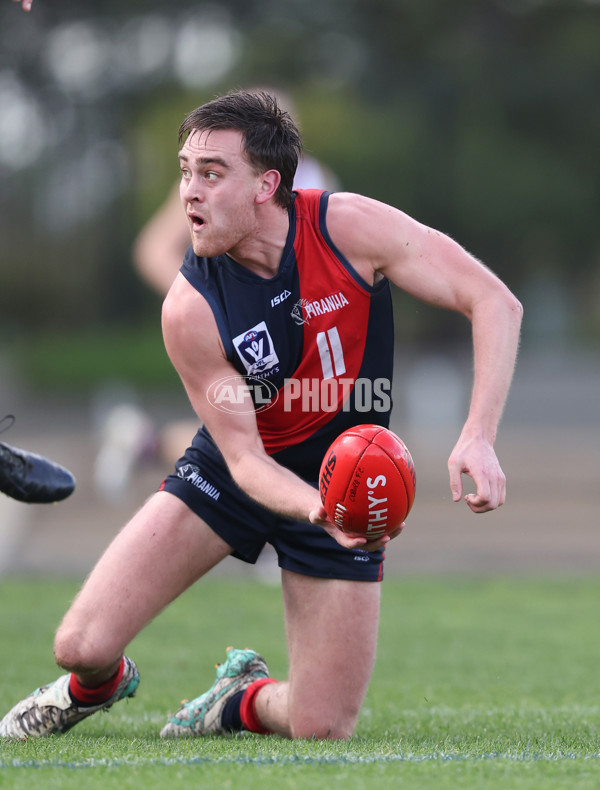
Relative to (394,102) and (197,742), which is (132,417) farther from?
(394,102)

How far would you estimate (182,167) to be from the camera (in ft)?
15.1

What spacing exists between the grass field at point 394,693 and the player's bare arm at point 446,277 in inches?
46.1

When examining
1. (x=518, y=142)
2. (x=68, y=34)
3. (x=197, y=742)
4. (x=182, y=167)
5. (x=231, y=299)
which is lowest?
(x=197, y=742)

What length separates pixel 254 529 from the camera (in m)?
5.04

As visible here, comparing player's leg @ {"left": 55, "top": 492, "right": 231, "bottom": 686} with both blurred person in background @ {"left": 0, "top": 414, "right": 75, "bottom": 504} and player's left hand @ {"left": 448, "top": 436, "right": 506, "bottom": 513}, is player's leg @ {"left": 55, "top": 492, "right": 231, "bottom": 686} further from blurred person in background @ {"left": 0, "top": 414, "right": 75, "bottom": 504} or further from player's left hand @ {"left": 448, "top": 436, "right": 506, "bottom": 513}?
player's left hand @ {"left": 448, "top": 436, "right": 506, "bottom": 513}

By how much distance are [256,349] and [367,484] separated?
94 cm

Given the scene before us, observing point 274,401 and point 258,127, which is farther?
point 274,401

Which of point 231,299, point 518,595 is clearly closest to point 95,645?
point 231,299

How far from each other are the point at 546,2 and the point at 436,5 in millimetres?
3850

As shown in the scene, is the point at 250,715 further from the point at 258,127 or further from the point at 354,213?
the point at 258,127

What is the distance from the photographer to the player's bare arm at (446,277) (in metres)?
4.46

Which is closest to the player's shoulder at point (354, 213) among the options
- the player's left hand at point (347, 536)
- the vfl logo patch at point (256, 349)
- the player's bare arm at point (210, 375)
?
the vfl logo patch at point (256, 349)

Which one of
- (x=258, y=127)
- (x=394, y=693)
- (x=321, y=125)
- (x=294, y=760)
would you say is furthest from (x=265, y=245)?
(x=321, y=125)

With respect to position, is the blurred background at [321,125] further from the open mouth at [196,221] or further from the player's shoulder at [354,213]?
the open mouth at [196,221]
